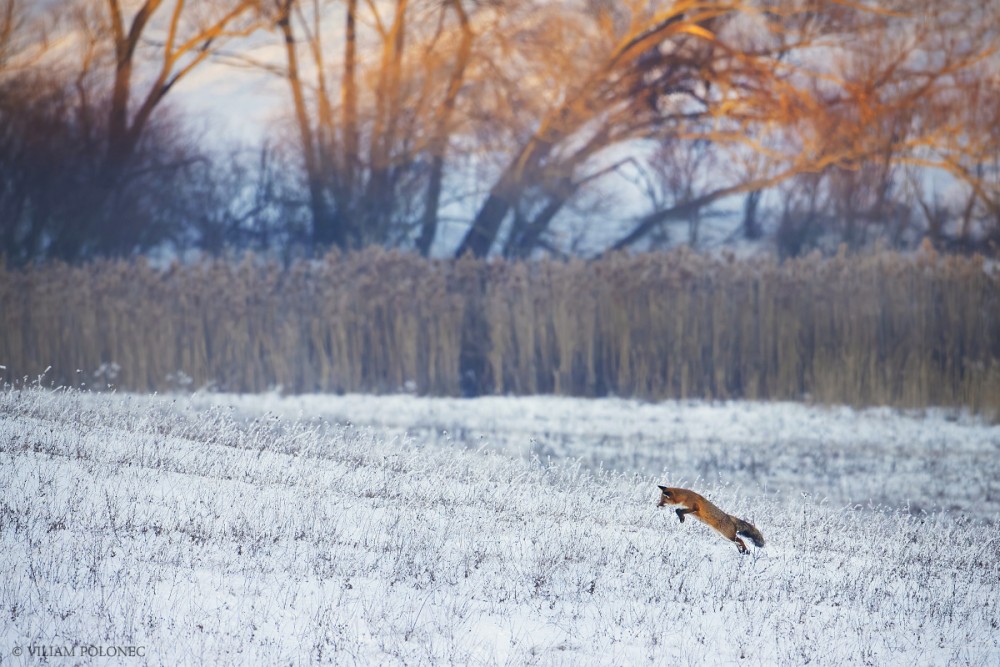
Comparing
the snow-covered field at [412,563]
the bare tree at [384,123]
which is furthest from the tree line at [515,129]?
the snow-covered field at [412,563]

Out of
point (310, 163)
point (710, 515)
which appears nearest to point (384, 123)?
point (310, 163)

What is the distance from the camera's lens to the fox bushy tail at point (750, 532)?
5551 mm

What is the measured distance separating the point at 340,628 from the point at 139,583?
93 centimetres

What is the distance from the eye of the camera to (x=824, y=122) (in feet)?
63.3

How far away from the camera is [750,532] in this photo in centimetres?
559

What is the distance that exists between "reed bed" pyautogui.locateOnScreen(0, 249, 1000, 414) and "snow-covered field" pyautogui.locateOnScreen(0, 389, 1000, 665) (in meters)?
5.29

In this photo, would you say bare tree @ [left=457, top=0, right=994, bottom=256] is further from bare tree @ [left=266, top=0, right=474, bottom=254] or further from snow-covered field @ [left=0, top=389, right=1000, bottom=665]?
snow-covered field @ [left=0, top=389, right=1000, bottom=665]

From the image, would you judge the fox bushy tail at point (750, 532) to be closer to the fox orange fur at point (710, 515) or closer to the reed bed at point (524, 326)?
the fox orange fur at point (710, 515)

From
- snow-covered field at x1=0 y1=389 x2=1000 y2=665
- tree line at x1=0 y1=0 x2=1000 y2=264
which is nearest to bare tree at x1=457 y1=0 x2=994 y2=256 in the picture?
tree line at x1=0 y1=0 x2=1000 y2=264

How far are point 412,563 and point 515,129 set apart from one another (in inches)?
660

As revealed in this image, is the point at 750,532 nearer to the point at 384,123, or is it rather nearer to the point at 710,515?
the point at 710,515

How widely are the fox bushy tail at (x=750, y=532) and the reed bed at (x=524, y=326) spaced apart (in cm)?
802

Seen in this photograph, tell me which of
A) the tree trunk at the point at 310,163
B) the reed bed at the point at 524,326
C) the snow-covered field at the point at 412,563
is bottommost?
the snow-covered field at the point at 412,563

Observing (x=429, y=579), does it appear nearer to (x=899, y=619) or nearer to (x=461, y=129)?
(x=899, y=619)
